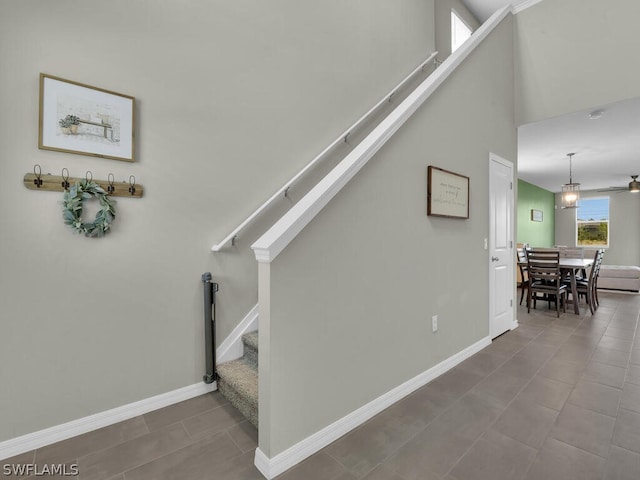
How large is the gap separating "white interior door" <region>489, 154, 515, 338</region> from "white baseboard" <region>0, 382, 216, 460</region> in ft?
9.41

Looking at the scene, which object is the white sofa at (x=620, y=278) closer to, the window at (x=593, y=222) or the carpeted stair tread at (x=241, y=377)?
the window at (x=593, y=222)

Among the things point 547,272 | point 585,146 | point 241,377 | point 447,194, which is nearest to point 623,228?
point 585,146

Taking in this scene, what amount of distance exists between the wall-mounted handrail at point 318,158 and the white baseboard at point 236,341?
0.61 metres

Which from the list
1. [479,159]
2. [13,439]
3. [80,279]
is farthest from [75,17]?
[479,159]

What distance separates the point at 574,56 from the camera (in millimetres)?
3461

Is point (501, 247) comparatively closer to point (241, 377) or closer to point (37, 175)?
point (241, 377)

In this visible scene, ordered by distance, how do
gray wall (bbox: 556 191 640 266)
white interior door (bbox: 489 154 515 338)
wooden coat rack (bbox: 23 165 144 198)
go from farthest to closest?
gray wall (bbox: 556 191 640 266), white interior door (bbox: 489 154 515 338), wooden coat rack (bbox: 23 165 144 198)

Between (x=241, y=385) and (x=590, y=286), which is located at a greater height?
(x=590, y=286)

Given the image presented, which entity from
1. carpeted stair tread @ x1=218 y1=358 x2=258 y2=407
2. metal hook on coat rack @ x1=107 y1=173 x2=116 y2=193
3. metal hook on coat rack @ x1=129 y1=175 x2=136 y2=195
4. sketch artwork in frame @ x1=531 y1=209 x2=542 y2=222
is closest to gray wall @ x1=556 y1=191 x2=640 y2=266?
sketch artwork in frame @ x1=531 y1=209 x2=542 y2=222

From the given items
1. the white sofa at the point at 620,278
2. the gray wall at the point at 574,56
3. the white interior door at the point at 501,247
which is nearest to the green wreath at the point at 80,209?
the white interior door at the point at 501,247

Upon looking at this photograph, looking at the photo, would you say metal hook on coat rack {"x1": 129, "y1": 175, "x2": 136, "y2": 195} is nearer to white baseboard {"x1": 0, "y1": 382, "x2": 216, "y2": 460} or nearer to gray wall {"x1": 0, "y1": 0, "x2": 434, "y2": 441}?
gray wall {"x1": 0, "y1": 0, "x2": 434, "y2": 441}

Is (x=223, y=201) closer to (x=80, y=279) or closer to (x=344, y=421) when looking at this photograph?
(x=80, y=279)

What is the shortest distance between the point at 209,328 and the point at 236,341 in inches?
11.2

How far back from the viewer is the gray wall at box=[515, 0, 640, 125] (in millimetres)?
3148
